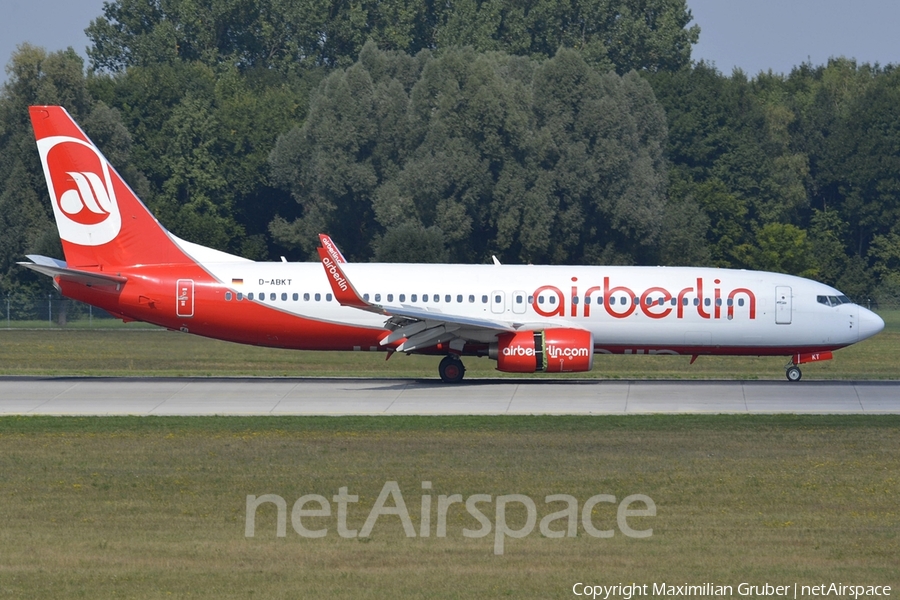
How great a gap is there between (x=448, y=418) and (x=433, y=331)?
7.21 metres

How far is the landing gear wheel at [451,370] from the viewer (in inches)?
1399

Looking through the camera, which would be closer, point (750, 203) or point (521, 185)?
point (521, 185)

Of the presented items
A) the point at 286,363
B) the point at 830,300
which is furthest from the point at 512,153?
the point at 830,300

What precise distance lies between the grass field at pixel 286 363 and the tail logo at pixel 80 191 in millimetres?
5130

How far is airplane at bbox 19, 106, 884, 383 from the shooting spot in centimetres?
3534

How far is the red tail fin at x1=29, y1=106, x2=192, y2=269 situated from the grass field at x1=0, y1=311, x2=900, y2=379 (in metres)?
4.60

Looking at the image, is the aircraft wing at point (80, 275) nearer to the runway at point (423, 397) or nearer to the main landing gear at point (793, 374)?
the runway at point (423, 397)

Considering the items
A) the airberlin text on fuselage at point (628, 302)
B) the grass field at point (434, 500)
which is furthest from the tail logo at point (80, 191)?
the airberlin text on fuselage at point (628, 302)

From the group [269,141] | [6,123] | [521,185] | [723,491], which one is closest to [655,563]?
[723,491]

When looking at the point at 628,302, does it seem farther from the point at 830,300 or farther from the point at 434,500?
the point at 434,500

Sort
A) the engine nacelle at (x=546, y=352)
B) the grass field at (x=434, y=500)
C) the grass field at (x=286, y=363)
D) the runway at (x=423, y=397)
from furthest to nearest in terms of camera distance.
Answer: the grass field at (x=286, y=363)
the engine nacelle at (x=546, y=352)
the runway at (x=423, y=397)
the grass field at (x=434, y=500)

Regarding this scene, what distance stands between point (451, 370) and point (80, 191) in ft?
35.6

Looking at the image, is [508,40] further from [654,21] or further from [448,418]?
[448,418]

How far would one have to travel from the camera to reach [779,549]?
15484 millimetres
